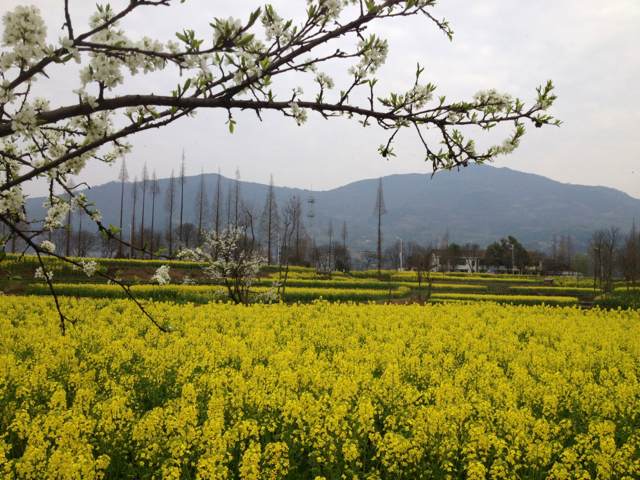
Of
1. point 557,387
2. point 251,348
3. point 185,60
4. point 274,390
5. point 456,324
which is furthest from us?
point 456,324

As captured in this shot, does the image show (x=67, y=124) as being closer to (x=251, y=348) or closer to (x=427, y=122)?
(x=427, y=122)

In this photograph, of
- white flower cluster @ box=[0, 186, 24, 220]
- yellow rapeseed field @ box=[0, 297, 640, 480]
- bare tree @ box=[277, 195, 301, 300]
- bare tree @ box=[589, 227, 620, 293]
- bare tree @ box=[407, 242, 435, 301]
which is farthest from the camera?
bare tree @ box=[589, 227, 620, 293]

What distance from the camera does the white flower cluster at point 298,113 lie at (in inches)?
139

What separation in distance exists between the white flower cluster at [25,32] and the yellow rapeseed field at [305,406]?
126 inches

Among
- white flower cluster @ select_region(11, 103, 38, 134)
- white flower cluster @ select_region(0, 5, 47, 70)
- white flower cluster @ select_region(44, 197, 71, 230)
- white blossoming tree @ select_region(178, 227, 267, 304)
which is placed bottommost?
white blossoming tree @ select_region(178, 227, 267, 304)

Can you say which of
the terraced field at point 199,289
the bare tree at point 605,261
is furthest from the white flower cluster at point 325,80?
the bare tree at point 605,261

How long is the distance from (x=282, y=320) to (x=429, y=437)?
8429mm

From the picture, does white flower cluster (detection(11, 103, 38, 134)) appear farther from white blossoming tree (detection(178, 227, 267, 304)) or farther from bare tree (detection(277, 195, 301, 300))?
bare tree (detection(277, 195, 301, 300))

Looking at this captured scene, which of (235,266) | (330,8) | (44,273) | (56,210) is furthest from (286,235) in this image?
(330,8)

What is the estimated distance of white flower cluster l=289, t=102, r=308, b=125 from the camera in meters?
3.54

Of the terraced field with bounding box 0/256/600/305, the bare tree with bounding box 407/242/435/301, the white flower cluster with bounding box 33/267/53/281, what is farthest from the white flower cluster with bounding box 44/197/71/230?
the bare tree with bounding box 407/242/435/301

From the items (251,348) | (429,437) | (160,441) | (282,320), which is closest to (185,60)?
(160,441)

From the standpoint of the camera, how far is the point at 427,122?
3719 millimetres

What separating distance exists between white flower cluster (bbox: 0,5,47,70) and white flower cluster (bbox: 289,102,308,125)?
1.62m
